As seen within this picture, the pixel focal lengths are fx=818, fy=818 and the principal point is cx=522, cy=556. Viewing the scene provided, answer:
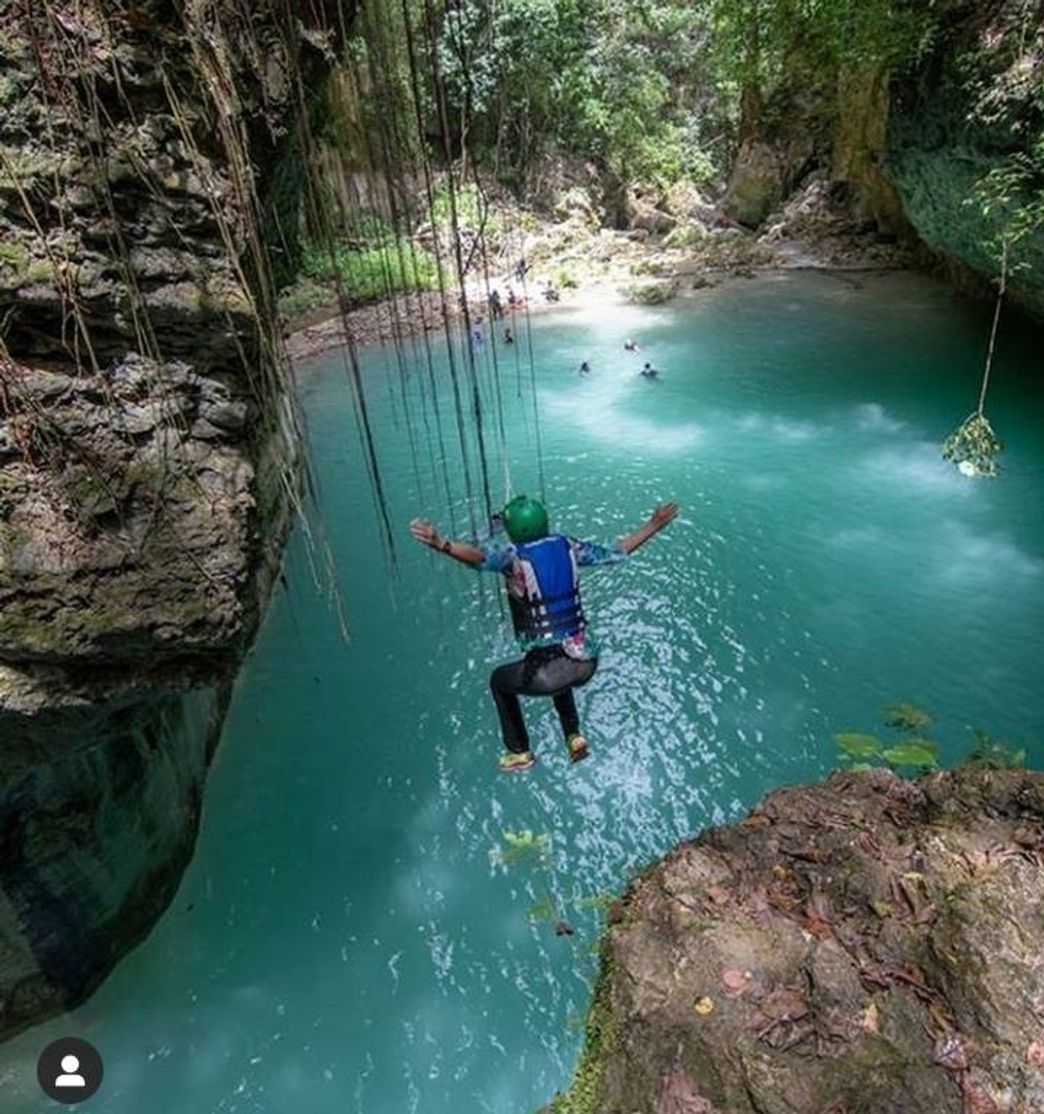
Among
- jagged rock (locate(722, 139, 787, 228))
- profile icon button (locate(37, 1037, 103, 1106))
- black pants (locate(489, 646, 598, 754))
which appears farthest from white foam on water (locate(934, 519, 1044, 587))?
jagged rock (locate(722, 139, 787, 228))

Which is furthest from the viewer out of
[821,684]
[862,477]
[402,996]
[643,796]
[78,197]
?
[862,477]

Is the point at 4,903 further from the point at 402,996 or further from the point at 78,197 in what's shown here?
the point at 78,197

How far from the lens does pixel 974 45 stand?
6969 millimetres

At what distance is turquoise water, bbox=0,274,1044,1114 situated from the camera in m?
4.45

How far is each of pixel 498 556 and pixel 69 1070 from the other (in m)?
3.44

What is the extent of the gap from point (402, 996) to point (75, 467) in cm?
351

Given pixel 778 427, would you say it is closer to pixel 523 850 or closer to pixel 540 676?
pixel 523 850

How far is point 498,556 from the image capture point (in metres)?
3.60

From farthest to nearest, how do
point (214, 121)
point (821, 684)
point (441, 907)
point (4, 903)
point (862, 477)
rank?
point (862, 477), point (821, 684), point (441, 907), point (4, 903), point (214, 121)

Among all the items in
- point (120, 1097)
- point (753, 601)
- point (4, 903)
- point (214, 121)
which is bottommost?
point (120, 1097)

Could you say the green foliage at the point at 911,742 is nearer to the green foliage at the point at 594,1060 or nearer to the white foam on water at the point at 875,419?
the green foliage at the point at 594,1060

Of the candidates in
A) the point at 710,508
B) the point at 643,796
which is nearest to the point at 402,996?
the point at 643,796

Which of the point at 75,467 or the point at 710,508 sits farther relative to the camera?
the point at 710,508

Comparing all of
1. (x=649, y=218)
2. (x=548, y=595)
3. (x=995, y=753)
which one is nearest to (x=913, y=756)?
(x=995, y=753)
